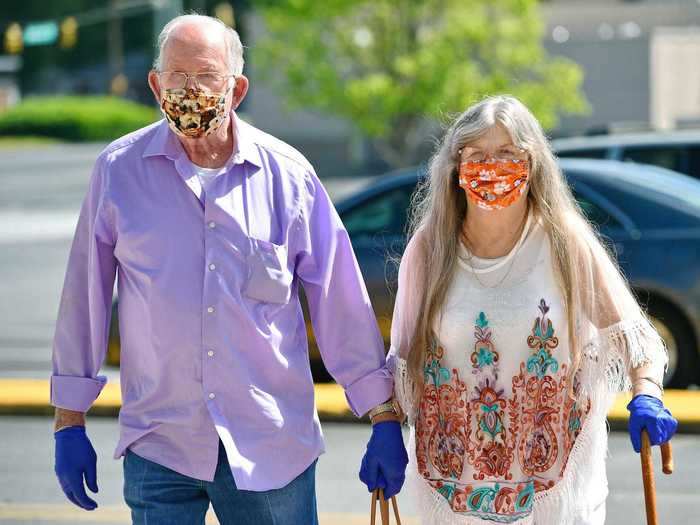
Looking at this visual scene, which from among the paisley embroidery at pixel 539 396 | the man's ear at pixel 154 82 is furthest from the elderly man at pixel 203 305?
the paisley embroidery at pixel 539 396

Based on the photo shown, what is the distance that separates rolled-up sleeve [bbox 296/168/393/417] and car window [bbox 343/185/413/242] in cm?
535

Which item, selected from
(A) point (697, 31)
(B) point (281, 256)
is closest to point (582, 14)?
(A) point (697, 31)

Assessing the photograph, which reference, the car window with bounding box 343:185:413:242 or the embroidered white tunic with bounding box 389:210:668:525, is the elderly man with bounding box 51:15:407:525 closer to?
the embroidered white tunic with bounding box 389:210:668:525

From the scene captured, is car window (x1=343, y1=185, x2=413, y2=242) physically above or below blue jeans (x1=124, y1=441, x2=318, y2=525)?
below

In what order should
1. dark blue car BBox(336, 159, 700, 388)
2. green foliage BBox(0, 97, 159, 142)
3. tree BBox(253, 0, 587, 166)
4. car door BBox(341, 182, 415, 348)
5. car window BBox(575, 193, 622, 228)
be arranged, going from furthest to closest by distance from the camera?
green foliage BBox(0, 97, 159, 142)
tree BBox(253, 0, 587, 166)
car door BBox(341, 182, 415, 348)
car window BBox(575, 193, 622, 228)
dark blue car BBox(336, 159, 700, 388)

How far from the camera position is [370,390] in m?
3.63

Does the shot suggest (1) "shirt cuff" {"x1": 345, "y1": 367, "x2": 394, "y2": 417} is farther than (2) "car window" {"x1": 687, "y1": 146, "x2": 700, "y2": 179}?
No

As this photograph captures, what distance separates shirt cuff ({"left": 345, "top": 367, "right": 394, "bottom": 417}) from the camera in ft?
11.9

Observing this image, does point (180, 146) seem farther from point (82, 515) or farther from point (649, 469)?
point (82, 515)

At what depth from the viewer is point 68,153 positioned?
51938 millimetres

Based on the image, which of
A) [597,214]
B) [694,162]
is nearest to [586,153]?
[694,162]

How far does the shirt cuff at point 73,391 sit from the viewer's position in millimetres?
3562

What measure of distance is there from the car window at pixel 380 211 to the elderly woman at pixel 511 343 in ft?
17.6

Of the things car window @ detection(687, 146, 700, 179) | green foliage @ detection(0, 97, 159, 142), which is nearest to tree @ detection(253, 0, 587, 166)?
car window @ detection(687, 146, 700, 179)
